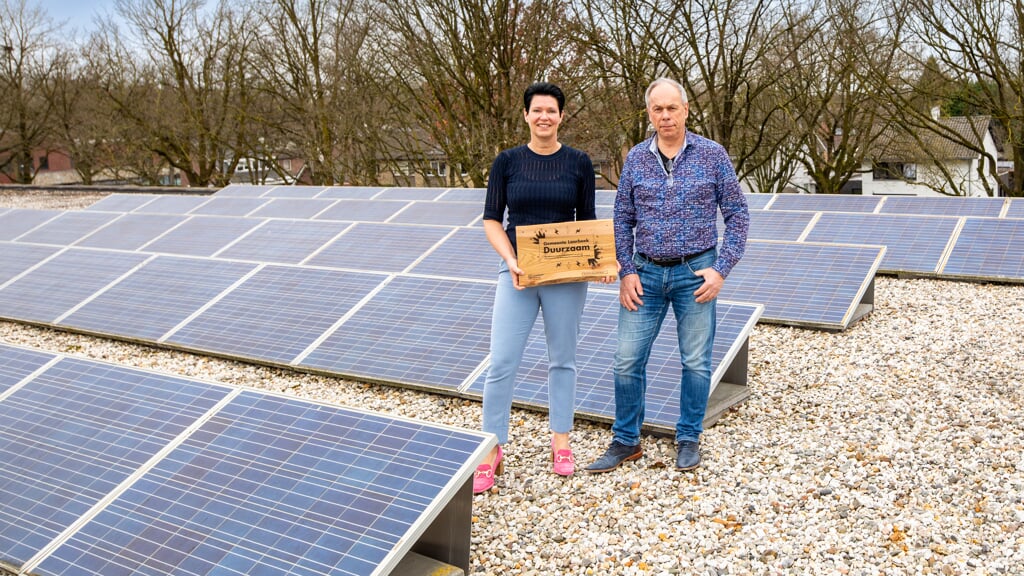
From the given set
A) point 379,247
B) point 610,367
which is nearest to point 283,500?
point 610,367

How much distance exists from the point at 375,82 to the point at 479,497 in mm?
24528

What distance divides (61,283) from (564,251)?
737 centimetres

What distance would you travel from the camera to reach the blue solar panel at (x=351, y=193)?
51.2 ft

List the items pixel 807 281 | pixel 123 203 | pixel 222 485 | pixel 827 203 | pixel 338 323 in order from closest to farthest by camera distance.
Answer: pixel 222 485 < pixel 338 323 < pixel 807 281 < pixel 827 203 < pixel 123 203

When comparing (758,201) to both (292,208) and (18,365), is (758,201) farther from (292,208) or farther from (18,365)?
(18,365)

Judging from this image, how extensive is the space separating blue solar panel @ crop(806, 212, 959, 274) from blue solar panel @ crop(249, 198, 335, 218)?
25.8ft

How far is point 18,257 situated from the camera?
10.3m

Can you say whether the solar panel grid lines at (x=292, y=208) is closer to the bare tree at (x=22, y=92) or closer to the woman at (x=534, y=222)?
the woman at (x=534, y=222)

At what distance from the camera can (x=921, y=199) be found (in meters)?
11.4

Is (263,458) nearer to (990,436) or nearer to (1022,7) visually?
(990,436)

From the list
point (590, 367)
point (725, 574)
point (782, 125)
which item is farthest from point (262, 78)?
point (725, 574)

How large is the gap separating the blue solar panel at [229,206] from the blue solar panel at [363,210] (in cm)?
162

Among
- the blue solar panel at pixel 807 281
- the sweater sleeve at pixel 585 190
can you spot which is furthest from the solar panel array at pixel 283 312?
the blue solar panel at pixel 807 281

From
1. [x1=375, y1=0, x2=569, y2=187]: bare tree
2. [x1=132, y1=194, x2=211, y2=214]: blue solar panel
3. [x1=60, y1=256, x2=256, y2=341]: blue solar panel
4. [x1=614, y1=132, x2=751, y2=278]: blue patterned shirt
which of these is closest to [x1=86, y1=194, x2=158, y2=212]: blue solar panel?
[x1=132, y1=194, x2=211, y2=214]: blue solar panel
